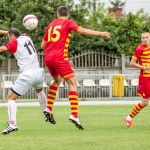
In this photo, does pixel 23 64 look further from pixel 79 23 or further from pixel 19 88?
pixel 79 23

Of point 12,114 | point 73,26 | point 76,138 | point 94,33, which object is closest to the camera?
point 76,138

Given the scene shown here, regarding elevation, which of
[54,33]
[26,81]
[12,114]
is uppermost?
[54,33]

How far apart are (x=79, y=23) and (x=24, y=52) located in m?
27.1

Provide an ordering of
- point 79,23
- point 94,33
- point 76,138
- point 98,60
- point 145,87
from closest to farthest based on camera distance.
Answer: point 76,138 < point 94,33 < point 145,87 < point 98,60 < point 79,23

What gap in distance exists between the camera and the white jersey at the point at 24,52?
44.2 feet

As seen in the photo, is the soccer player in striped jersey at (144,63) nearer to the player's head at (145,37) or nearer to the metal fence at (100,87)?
the player's head at (145,37)

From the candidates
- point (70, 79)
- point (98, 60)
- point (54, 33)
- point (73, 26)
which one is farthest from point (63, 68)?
point (98, 60)

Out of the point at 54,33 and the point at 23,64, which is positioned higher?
the point at 54,33

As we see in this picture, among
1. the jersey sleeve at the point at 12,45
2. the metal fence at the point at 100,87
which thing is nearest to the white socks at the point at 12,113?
the jersey sleeve at the point at 12,45

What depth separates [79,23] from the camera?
4047cm

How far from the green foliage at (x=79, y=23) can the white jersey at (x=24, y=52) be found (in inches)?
944

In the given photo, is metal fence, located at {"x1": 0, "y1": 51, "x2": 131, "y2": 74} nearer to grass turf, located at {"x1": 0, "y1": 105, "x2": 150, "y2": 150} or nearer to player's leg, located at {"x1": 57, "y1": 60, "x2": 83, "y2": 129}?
grass turf, located at {"x1": 0, "y1": 105, "x2": 150, "y2": 150}

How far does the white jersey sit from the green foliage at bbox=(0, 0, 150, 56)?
23973 millimetres

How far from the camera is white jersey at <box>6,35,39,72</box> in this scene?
13477 mm
